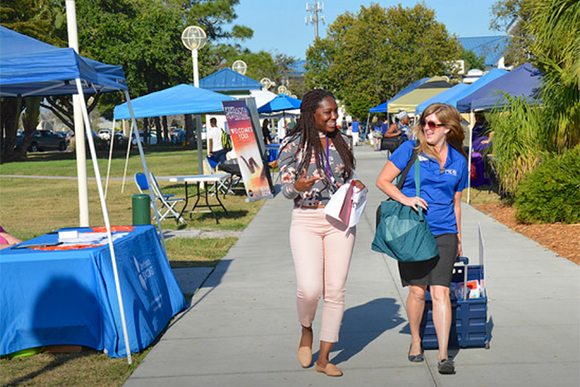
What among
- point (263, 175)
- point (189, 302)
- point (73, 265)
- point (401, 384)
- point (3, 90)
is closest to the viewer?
point (401, 384)

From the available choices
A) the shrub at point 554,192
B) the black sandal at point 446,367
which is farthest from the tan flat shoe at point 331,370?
the shrub at point 554,192

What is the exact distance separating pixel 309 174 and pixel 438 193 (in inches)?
33.3

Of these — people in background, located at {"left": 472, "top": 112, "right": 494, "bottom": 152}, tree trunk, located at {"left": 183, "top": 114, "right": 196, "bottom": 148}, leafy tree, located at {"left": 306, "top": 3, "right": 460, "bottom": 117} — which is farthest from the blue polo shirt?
tree trunk, located at {"left": 183, "top": 114, "right": 196, "bottom": 148}

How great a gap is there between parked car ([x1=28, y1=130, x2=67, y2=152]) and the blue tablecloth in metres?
52.2

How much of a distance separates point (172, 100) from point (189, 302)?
383 inches

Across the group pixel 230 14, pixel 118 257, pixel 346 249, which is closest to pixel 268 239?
pixel 118 257

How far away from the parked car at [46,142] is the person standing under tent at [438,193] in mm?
53747

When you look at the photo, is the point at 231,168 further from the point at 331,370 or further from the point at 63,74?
the point at 331,370

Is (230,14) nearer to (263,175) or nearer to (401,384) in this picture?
(263,175)

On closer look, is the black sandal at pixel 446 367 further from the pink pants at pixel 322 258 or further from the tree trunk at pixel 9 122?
the tree trunk at pixel 9 122

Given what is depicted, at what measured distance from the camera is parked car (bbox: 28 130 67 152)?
55375 mm

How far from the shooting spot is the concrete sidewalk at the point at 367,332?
5.06 metres

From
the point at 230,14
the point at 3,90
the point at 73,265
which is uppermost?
the point at 230,14

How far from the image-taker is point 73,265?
5.57 metres
